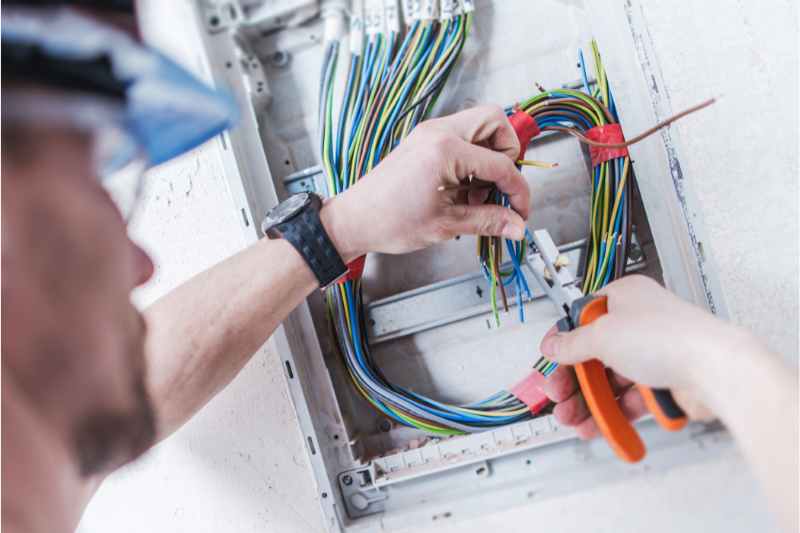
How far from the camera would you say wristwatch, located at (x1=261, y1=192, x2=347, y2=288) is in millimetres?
909

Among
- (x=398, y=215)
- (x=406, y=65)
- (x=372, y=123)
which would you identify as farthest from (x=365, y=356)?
(x=406, y=65)

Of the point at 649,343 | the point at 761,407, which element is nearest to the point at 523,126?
the point at 649,343

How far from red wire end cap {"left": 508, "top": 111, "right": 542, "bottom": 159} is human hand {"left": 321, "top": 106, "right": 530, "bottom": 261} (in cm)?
3

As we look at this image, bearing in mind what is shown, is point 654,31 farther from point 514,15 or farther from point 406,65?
point 406,65

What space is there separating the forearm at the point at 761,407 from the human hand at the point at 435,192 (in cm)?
36

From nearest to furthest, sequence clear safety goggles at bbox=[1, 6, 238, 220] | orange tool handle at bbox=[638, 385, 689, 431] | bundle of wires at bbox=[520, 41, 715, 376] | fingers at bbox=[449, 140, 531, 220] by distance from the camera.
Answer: clear safety goggles at bbox=[1, 6, 238, 220] → orange tool handle at bbox=[638, 385, 689, 431] → fingers at bbox=[449, 140, 531, 220] → bundle of wires at bbox=[520, 41, 715, 376]

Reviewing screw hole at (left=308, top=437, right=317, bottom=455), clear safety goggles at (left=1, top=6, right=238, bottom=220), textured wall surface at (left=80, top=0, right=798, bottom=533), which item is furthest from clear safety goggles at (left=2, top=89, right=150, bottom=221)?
screw hole at (left=308, top=437, right=317, bottom=455)

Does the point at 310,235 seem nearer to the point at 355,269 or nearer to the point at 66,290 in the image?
the point at 355,269

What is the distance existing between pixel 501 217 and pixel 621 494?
18.9 inches

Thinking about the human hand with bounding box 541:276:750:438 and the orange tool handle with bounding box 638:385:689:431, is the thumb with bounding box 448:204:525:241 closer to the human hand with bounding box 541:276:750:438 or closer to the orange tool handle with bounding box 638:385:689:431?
the human hand with bounding box 541:276:750:438

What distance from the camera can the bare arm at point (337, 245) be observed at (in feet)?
2.76

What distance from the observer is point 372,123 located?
39.9 inches

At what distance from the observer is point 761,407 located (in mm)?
524

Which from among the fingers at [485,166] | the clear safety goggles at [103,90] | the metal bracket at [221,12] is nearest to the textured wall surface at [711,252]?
the metal bracket at [221,12]
